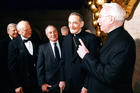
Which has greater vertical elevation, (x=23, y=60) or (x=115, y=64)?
(x=115, y=64)

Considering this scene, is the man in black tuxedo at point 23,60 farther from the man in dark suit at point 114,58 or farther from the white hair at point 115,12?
the white hair at point 115,12

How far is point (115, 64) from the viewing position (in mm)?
1727

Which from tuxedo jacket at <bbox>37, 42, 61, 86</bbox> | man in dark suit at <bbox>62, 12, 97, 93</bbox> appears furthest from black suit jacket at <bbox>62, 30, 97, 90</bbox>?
tuxedo jacket at <bbox>37, 42, 61, 86</bbox>

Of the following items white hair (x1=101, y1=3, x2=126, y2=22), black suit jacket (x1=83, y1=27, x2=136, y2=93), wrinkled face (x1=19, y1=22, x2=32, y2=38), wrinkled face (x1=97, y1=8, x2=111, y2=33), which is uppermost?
white hair (x1=101, y1=3, x2=126, y2=22)

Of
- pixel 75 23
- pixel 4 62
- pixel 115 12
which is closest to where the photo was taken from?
pixel 115 12

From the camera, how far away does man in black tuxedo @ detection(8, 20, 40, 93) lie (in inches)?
129

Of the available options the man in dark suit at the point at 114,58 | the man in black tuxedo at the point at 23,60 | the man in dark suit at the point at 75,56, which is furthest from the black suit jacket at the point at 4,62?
the man in dark suit at the point at 114,58

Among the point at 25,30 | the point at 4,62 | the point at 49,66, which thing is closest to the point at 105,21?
the point at 49,66

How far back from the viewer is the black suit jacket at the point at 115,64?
1741 mm

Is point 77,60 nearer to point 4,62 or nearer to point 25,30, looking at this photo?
point 25,30

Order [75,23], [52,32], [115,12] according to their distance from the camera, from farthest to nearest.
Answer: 1. [52,32]
2. [75,23]
3. [115,12]

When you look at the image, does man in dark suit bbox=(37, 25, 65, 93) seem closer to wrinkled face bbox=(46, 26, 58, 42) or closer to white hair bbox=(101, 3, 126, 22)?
wrinkled face bbox=(46, 26, 58, 42)

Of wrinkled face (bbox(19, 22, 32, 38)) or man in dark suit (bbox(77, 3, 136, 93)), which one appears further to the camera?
wrinkled face (bbox(19, 22, 32, 38))

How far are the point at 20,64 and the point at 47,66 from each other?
0.55 m
